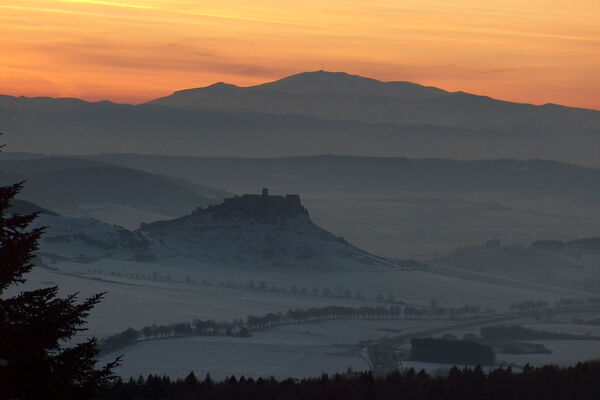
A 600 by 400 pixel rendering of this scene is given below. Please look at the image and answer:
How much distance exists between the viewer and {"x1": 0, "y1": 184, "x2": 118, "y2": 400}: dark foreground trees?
16.9 metres

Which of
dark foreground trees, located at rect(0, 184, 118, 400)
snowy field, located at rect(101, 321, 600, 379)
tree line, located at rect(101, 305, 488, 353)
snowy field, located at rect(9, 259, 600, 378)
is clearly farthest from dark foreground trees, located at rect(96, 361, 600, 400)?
tree line, located at rect(101, 305, 488, 353)

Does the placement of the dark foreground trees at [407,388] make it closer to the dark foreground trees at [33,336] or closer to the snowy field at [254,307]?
the snowy field at [254,307]

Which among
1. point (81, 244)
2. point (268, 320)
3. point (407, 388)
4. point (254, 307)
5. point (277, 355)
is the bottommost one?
point (277, 355)

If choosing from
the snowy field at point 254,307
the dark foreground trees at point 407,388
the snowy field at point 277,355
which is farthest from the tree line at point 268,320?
the dark foreground trees at point 407,388

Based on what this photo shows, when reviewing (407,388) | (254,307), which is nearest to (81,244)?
(254,307)

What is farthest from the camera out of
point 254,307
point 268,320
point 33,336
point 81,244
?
point 81,244

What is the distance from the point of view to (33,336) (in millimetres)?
17078

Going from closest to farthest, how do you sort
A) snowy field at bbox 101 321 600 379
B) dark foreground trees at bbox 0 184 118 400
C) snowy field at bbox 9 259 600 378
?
dark foreground trees at bbox 0 184 118 400 → snowy field at bbox 101 321 600 379 → snowy field at bbox 9 259 600 378

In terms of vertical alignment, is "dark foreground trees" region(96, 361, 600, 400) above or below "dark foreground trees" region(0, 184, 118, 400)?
below

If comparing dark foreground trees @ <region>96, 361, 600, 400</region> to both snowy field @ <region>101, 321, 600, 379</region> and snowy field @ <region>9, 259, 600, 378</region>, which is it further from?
snowy field @ <region>9, 259, 600, 378</region>

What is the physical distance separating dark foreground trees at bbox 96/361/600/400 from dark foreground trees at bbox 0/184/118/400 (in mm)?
36615

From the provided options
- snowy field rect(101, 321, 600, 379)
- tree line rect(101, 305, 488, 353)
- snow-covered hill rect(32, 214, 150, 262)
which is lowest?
snowy field rect(101, 321, 600, 379)

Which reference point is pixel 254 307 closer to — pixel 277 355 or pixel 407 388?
pixel 277 355

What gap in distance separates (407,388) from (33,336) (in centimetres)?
4524
